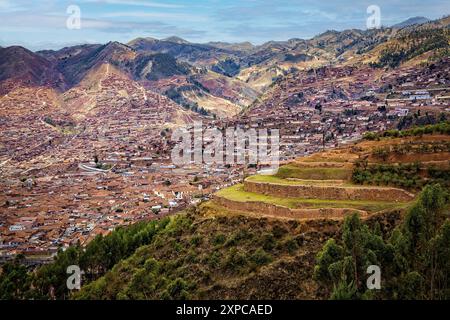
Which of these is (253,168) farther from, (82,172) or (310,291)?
(310,291)

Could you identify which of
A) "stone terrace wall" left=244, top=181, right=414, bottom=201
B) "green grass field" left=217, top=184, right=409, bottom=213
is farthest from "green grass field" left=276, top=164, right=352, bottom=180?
"green grass field" left=217, top=184, right=409, bottom=213

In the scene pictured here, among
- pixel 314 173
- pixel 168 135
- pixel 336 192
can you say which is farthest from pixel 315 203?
pixel 168 135

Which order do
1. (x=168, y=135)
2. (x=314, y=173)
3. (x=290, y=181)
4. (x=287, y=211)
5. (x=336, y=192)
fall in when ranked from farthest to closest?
(x=168, y=135) → (x=290, y=181) → (x=314, y=173) → (x=336, y=192) → (x=287, y=211)

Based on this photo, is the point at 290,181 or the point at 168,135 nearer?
the point at 290,181

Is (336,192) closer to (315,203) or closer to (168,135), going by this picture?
(315,203)

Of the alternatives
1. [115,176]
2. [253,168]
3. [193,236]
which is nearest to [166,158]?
[115,176]

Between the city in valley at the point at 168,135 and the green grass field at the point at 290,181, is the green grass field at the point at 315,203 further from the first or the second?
the green grass field at the point at 290,181
